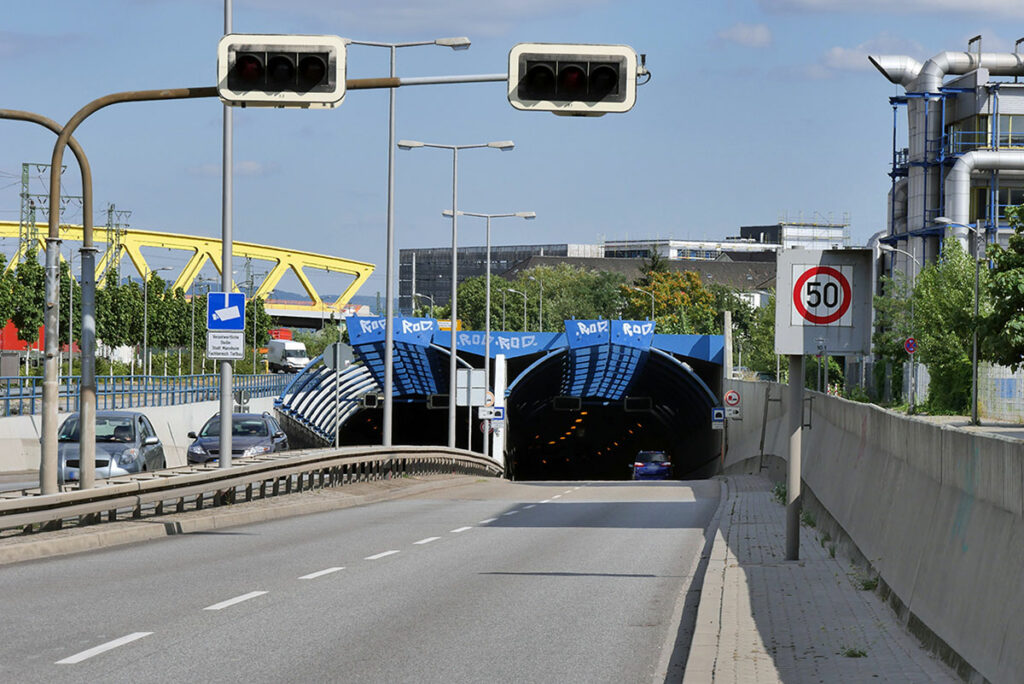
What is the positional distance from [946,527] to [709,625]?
2089 millimetres

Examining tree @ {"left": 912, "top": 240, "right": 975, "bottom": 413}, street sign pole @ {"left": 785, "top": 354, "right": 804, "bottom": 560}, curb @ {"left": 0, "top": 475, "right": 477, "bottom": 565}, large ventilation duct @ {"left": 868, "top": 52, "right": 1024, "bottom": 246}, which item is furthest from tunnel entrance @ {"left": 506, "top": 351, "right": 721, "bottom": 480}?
street sign pole @ {"left": 785, "top": 354, "right": 804, "bottom": 560}

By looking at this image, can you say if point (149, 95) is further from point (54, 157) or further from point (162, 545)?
point (162, 545)

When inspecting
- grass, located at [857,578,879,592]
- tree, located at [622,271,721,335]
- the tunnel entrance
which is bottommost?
the tunnel entrance

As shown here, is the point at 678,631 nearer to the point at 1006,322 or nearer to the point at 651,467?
the point at 1006,322

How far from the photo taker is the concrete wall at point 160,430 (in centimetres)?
3806

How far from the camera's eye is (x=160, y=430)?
1838 inches

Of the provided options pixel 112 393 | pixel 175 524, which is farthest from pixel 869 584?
pixel 112 393

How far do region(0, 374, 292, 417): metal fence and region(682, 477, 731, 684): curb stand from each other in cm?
1872

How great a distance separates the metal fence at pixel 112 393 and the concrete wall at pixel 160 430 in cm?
46

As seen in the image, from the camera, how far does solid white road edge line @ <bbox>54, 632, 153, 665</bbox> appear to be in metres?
9.12

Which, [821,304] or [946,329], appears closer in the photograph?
[821,304]

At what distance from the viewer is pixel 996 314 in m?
49.0

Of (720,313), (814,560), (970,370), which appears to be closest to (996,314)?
(970,370)

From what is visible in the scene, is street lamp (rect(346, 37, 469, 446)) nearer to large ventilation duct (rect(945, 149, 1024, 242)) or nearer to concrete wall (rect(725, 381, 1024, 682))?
concrete wall (rect(725, 381, 1024, 682))
